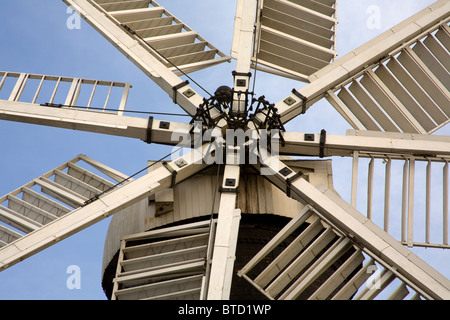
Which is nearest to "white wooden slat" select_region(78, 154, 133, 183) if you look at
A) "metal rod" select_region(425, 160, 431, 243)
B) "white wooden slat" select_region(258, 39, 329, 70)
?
"white wooden slat" select_region(258, 39, 329, 70)

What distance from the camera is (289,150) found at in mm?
13328

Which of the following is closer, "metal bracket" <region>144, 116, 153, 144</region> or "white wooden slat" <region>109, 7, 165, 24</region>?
"metal bracket" <region>144, 116, 153, 144</region>

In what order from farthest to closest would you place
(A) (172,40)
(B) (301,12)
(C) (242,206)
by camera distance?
(A) (172,40), (B) (301,12), (C) (242,206)

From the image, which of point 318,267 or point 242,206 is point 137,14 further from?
point 318,267

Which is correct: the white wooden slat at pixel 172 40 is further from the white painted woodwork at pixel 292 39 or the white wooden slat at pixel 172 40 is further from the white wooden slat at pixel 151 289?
the white wooden slat at pixel 151 289

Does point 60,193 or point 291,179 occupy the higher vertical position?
point 291,179

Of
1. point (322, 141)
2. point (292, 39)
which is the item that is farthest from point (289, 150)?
point (292, 39)

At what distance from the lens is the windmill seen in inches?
471

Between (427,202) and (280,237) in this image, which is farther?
(427,202)

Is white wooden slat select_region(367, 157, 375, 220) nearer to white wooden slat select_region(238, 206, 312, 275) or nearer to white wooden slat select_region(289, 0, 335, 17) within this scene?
white wooden slat select_region(238, 206, 312, 275)

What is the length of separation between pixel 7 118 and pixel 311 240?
5073 mm

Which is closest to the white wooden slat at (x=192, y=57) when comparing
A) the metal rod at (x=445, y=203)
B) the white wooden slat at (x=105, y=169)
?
the white wooden slat at (x=105, y=169)

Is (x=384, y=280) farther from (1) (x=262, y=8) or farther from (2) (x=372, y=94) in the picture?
(1) (x=262, y=8)

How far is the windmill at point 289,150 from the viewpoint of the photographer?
471 inches
